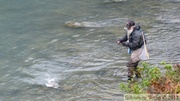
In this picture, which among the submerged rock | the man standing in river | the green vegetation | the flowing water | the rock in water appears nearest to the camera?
the green vegetation

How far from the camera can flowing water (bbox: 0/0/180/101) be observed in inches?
448

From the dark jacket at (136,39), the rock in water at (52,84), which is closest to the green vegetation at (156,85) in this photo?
the dark jacket at (136,39)

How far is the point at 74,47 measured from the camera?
14852 mm

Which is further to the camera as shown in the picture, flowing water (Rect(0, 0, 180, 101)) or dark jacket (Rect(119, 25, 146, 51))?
flowing water (Rect(0, 0, 180, 101))

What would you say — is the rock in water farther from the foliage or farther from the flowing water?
the foliage

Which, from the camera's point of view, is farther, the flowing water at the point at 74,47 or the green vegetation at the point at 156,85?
the flowing water at the point at 74,47

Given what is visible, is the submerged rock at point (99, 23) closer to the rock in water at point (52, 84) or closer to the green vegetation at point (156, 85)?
the rock in water at point (52, 84)

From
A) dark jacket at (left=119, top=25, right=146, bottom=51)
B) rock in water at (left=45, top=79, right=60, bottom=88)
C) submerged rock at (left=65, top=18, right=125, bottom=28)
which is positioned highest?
dark jacket at (left=119, top=25, right=146, bottom=51)

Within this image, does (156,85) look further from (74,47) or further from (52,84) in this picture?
(74,47)

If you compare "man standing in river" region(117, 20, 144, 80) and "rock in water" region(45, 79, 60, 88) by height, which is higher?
"man standing in river" region(117, 20, 144, 80)

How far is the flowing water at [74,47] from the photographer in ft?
37.3

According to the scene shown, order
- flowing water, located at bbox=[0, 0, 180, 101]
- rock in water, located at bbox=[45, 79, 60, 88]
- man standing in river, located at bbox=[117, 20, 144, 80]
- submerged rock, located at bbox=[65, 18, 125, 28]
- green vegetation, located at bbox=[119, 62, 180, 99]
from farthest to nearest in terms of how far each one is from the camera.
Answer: submerged rock, located at bbox=[65, 18, 125, 28] < rock in water, located at bbox=[45, 79, 60, 88] < flowing water, located at bbox=[0, 0, 180, 101] < man standing in river, located at bbox=[117, 20, 144, 80] < green vegetation, located at bbox=[119, 62, 180, 99]

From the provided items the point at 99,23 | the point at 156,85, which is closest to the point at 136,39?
the point at 156,85

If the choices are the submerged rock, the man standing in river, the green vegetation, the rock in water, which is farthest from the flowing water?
the green vegetation
